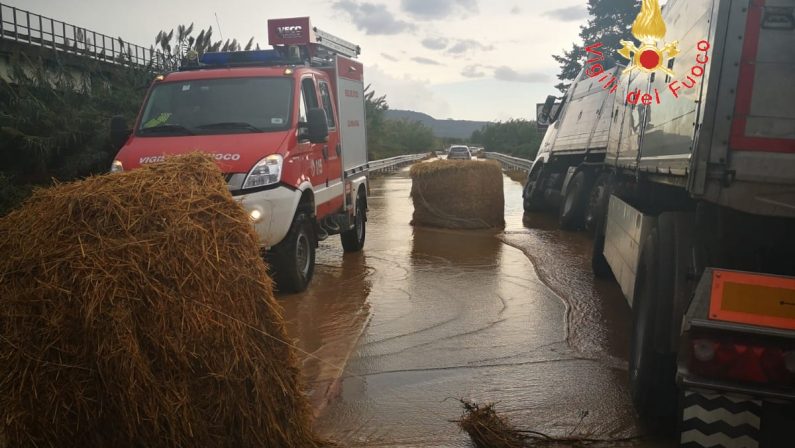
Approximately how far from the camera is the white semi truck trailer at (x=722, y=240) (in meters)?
2.67

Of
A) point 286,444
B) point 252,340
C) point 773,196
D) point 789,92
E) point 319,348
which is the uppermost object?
point 789,92

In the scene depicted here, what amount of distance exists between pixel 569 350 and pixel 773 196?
265cm

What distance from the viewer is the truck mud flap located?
8.86 ft

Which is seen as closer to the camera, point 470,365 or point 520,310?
point 470,365

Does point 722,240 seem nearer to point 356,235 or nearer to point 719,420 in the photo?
point 719,420

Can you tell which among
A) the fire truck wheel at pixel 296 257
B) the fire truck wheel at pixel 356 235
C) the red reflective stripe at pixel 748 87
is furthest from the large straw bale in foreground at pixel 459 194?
the red reflective stripe at pixel 748 87

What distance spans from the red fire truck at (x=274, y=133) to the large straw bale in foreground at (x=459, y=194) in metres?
3.20

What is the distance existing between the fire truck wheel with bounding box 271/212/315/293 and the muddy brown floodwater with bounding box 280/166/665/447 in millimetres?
185

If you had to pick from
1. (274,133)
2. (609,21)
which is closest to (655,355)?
(274,133)

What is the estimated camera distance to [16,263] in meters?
2.91

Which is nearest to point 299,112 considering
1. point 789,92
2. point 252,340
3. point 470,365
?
point 470,365

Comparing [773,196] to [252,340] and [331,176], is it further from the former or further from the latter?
[331,176]

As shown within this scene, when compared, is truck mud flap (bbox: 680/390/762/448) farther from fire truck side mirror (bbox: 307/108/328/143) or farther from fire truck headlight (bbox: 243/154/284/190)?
fire truck side mirror (bbox: 307/108/328/143)

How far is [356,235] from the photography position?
9.88 m
